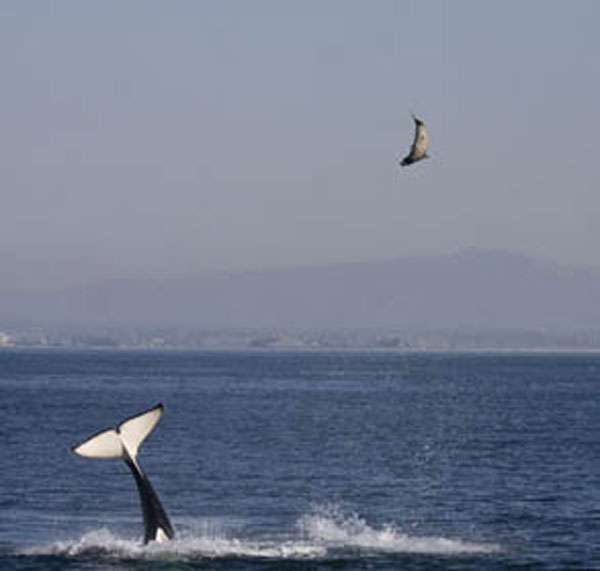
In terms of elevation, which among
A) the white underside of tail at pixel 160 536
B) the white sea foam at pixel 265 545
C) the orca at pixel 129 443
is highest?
the orca at pixel 129 443

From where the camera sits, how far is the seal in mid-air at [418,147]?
36125mm

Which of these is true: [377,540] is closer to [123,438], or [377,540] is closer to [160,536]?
[160,536]

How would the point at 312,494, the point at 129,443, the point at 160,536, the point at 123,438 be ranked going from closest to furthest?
the point at 123,438
the point at 129,443
the point at 160,536
the point at 312,494

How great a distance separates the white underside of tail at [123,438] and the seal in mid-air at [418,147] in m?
11.0

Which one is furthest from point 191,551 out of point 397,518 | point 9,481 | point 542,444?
point 542,444

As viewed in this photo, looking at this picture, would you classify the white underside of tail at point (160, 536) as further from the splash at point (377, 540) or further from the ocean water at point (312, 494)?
the splash at point (377, 540)

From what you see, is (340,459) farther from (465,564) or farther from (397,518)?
(465,564)

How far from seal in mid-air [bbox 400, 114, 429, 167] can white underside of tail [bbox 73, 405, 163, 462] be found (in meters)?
11.0

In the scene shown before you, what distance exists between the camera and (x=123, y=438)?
147 ft

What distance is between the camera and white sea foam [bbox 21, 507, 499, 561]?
1950 inches

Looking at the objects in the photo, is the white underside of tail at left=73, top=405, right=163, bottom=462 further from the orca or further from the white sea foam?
the white sea foam

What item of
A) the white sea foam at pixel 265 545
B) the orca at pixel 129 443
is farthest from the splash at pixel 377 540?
the orca at pixel 129 443

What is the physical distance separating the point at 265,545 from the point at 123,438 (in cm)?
927

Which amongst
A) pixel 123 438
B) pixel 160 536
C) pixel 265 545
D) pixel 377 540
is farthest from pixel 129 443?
pixel 377 540
